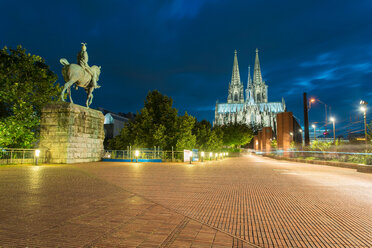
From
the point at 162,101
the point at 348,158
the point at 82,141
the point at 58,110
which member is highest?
the point at 162,101

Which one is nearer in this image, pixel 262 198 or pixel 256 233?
pixel 256 233

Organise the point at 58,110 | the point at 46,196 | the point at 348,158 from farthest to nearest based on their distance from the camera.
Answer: the point at 348,158, the point at 58,110, the point at 46,196

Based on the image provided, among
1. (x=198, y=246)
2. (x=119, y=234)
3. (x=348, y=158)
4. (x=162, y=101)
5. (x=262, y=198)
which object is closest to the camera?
(x=198, y=246)

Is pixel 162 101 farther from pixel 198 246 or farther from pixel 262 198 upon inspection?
pixel 198 246

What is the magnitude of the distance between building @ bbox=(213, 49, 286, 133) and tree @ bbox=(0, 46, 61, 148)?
130673mm

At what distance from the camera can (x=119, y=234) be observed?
122 inches

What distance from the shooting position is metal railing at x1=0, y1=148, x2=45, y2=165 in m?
14.8

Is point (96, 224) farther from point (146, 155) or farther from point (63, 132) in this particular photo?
point (146, 155)

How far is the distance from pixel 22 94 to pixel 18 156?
5463 millimetres

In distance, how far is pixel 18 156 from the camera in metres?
15.9

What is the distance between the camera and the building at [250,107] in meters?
152

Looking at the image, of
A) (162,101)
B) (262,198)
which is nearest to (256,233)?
(262,198)

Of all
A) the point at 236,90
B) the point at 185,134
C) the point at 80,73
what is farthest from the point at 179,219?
the point at 236,90

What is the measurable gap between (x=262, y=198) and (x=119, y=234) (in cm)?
378
